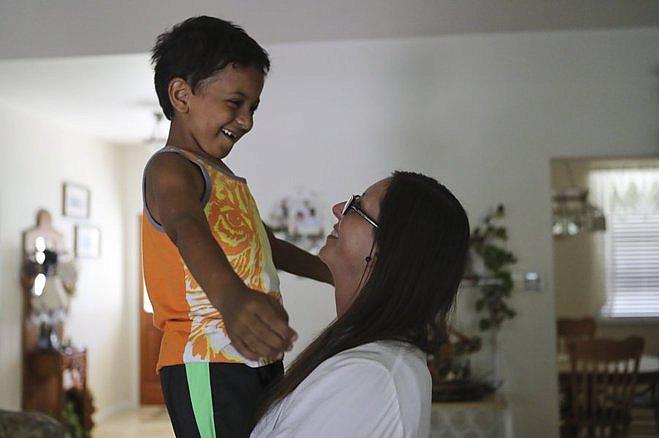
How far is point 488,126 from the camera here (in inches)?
168

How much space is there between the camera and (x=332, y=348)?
47.7 inches

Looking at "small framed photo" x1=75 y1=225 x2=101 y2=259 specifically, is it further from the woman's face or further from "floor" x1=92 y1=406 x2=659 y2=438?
the woman's face

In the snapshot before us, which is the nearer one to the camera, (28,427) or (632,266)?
(28,427)

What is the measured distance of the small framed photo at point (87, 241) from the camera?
278 inches

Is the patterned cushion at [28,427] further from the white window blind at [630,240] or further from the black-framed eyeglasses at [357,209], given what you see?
the white window blind at [630,240]

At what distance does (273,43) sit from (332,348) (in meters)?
3.26

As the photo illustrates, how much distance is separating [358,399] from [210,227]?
339 millimetres

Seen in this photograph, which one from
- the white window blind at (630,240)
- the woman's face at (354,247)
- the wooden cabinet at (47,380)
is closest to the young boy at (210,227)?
the woman's face at (354,247)

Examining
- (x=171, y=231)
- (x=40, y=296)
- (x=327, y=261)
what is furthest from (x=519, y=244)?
(x=40, y=296)

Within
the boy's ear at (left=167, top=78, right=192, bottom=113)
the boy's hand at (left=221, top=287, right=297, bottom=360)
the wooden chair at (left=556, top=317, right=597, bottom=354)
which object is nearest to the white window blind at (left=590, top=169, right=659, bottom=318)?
the wooden chair at (left=556, top=317, right=597, bottom=354)

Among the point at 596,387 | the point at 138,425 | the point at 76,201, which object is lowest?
the point at 138,425

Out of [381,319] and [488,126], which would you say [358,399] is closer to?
[381,319]

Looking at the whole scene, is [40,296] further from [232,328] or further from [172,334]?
[232,328]

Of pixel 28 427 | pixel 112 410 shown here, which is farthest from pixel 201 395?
pixel 112 410
